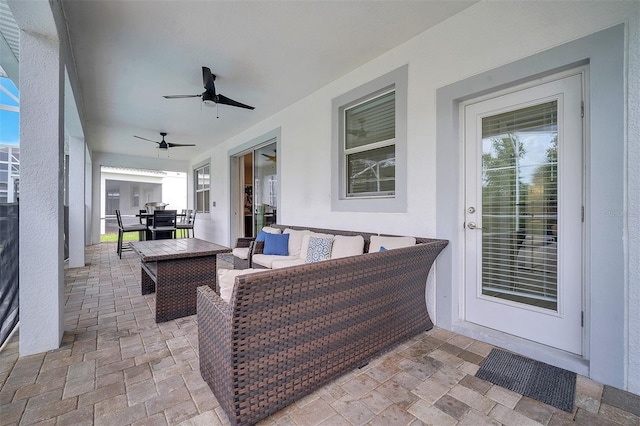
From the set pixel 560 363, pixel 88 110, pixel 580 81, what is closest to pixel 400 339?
pixel 560 363

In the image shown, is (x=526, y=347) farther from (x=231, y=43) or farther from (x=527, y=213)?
(x=231, y=43)

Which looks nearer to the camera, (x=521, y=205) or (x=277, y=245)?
(x=521, y=205)

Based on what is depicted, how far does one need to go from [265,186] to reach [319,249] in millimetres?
2681

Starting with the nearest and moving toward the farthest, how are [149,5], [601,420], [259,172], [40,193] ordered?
[601,420], [40,193], [149,5], [259,172]

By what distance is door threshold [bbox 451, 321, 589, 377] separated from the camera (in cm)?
183

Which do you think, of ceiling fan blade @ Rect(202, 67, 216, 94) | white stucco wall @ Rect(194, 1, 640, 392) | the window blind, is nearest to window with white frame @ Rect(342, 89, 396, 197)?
the window blind

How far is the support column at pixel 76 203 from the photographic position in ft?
15.9

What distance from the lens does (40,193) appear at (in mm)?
2037

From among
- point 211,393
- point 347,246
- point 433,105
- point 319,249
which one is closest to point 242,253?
point 319,249

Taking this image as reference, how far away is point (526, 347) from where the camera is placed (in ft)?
6.68

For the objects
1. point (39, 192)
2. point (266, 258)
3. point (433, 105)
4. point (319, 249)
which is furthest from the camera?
point (266, 258)

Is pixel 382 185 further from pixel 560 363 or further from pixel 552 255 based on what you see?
pixel 560 363

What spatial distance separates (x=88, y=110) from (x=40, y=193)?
382cm

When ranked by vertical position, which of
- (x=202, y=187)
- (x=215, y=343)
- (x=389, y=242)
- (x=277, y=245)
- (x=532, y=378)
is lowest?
(x=532, y=378)
